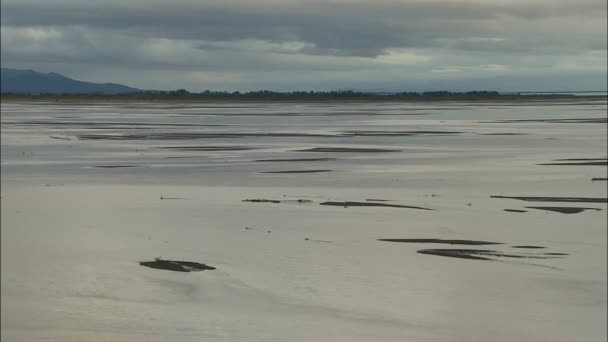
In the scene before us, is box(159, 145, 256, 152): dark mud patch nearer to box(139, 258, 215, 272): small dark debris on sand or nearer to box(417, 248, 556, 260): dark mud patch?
box(417, 248, 556, 260): dark mud patch

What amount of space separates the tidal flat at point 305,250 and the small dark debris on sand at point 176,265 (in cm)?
4

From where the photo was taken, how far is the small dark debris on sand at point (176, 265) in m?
11.1

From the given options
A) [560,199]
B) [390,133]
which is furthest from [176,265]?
[390,133]

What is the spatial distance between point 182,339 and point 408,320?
2349 mm

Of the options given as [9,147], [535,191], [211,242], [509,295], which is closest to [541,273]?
[509,295]

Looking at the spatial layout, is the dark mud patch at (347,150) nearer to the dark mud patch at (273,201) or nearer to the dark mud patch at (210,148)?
the dark mud patch at (210,148)

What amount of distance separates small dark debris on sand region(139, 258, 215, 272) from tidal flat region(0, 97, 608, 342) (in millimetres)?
40

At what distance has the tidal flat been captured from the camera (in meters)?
8.75

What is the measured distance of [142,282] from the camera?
34.1 feet

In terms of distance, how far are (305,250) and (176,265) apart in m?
1.99

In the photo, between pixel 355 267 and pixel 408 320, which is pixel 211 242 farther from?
pixel 408 320

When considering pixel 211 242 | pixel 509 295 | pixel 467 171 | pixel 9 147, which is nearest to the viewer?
pixel 509 295

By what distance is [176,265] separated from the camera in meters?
11.3

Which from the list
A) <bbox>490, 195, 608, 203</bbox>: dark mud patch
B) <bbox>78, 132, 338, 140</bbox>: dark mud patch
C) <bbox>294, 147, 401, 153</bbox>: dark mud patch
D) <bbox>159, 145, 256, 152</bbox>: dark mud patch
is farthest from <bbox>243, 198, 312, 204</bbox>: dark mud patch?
<bbox>78, 132, 338, 140</bbox>: dark mud patch
